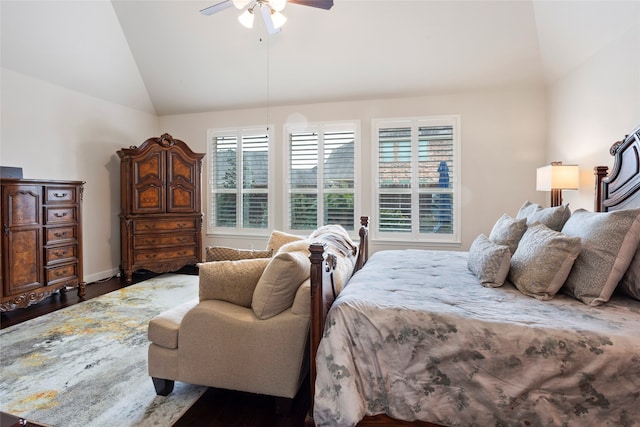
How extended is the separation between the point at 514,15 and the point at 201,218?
4808mm

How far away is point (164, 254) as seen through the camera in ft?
16.5

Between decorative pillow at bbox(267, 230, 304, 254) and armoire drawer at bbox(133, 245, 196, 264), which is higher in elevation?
decorative pillow at bbox(267, 230, 304, 254)

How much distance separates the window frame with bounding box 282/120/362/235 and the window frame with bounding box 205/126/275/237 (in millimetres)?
240

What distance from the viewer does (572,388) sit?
1363 mm

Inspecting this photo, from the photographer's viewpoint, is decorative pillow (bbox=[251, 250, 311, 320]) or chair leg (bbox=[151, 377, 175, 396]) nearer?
decorative pillow (bbox=[251, 250, 311, 320])

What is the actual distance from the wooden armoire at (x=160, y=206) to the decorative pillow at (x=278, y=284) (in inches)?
144

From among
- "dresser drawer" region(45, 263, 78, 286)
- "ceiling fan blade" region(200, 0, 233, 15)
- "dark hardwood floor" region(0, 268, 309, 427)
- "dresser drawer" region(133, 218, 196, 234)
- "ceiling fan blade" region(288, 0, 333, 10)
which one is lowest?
"dark hardwood floor" region(0, 268, 309, 427)

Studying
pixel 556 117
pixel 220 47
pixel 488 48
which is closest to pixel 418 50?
pixel 488 48

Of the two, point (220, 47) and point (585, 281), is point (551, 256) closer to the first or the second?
point (585, 281)

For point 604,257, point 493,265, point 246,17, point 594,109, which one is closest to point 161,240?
point 246,17

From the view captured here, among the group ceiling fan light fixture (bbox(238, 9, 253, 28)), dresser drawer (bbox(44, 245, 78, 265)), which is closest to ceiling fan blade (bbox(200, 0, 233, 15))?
ceiling fan light fixture (bbox(238, 9, 253, 28))

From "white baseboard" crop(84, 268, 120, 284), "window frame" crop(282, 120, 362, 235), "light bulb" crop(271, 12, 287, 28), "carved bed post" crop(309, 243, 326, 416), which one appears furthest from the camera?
"window frame" crop(282, 120, 362, 235)

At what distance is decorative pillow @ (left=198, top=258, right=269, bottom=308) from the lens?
6.50 feet

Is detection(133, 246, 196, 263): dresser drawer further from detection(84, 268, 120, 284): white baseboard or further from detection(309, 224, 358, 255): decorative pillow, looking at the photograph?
detection(309, 224, 358, 255): decorative pillow
